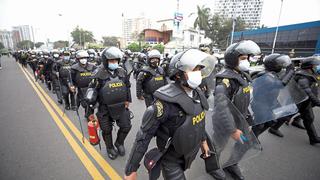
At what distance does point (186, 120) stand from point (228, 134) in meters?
0.89

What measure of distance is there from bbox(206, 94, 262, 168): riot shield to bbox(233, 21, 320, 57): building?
18.9 meters

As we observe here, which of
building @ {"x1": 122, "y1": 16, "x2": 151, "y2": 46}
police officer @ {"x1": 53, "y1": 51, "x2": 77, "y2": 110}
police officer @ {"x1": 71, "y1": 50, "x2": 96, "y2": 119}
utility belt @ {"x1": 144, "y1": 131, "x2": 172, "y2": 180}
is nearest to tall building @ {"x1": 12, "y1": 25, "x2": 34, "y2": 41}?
building @ {"x1": 122, "y1": 16, "x2": 151, "y2": 46}

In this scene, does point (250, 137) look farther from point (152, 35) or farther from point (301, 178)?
point (152, 35)

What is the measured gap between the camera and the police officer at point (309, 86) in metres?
3.57

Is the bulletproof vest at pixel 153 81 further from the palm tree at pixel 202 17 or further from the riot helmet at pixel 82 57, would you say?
the palm tree at pixel 202 17

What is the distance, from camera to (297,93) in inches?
141

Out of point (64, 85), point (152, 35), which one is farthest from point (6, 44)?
point (64, 85)

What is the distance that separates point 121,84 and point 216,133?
5.81 feet

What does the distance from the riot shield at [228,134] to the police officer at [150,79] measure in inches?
83.4

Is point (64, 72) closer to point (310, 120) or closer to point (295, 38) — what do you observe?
point (310, 120)

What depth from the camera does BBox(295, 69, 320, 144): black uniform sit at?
3.57 metres

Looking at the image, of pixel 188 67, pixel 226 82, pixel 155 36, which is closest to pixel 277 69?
pixel 226 82

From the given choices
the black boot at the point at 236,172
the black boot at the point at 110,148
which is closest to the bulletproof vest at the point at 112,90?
the black boot at the point at 110,148

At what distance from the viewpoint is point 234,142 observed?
2211 mm
